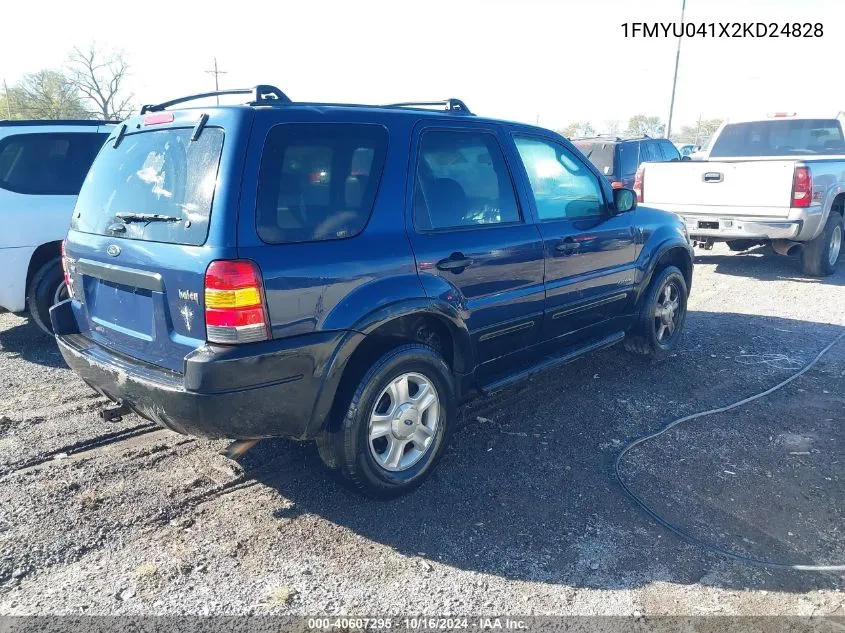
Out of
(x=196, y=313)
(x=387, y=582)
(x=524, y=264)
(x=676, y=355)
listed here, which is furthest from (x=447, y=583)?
(x=676, y=355)

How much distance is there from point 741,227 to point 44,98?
53.6 metres

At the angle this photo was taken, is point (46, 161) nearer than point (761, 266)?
Yes

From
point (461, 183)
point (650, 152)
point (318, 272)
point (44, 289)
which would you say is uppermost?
point (650, 152)

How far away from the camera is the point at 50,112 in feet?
147

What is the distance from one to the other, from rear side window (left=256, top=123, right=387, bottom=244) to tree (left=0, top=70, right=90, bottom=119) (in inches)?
1848

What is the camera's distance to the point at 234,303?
259cm

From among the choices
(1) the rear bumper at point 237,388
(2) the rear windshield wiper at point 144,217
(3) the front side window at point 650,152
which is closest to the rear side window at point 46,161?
(2) the rear windshield wiper at point 144,217

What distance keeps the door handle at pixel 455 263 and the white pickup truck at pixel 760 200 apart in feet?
20.0

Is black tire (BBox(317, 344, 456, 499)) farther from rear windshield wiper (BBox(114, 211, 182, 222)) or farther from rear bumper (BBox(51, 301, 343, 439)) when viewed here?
rear windshield wiper (BBox(114, 211, 182, 222))

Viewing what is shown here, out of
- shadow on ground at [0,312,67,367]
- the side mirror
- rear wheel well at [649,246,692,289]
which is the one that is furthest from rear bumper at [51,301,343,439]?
rear wheel well at [649,246,692,289]

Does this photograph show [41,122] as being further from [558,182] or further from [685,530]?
[685,530]

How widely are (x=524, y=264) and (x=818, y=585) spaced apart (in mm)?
2099

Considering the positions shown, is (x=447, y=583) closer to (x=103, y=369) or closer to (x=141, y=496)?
(x=141, y=496)

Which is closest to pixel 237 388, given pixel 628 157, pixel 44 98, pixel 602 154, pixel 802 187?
pixel 802 187
